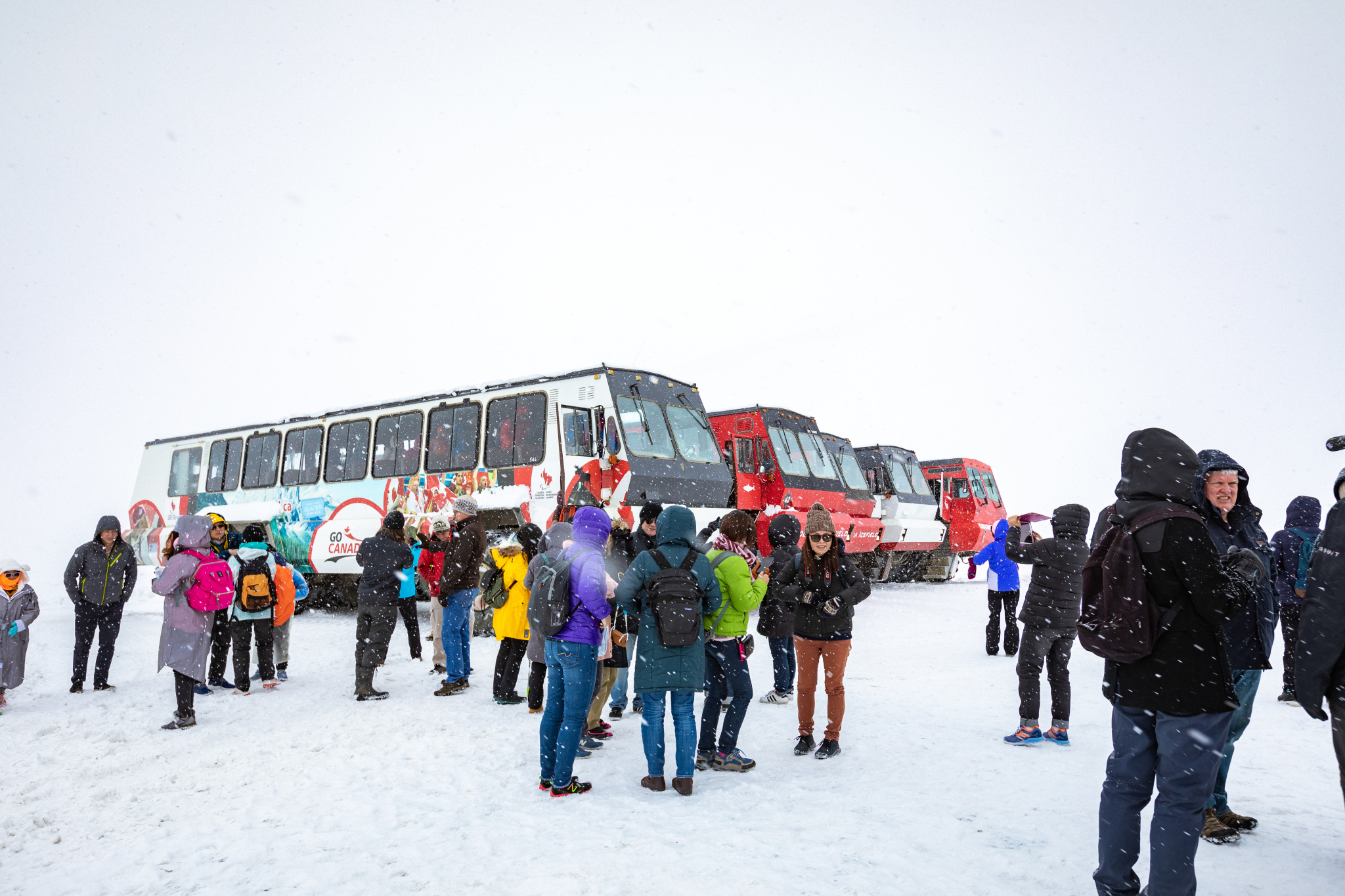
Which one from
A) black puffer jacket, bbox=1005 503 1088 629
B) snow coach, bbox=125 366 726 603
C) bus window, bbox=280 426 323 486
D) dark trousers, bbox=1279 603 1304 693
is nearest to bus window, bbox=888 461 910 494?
snow coach, bbox=125 366 726 603

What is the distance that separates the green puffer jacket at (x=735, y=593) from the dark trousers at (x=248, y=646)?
197 inches

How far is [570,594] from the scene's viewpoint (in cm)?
439

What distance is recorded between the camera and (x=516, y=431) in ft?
36.7

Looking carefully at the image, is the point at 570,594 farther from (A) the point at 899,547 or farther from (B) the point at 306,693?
(A) the point at 899,547

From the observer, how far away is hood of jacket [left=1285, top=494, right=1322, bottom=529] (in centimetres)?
557

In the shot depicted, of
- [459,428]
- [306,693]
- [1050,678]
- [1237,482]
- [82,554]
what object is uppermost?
[459,428]

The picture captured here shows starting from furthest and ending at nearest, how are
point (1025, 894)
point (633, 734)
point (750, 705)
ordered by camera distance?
point (750, 705) → point (633, 734) → point (1025, 894)

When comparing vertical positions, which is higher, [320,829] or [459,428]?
[459,428]

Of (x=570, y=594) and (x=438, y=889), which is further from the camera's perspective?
(x=570, y=594)

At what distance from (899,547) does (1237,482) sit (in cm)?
1367

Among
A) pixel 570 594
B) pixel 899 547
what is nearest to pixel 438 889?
pixel 570 594

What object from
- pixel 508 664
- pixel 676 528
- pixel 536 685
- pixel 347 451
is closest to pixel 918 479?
pixel 347 451

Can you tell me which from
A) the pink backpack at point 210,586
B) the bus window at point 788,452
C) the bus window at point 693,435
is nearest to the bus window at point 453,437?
the bus window at point 693,435

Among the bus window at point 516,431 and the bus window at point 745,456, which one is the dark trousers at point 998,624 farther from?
the bus window at point 516,431
